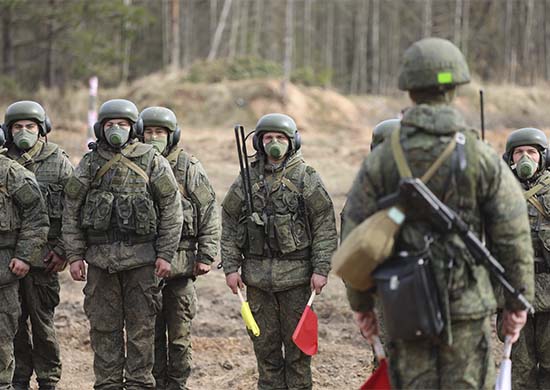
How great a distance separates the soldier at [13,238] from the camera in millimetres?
6402

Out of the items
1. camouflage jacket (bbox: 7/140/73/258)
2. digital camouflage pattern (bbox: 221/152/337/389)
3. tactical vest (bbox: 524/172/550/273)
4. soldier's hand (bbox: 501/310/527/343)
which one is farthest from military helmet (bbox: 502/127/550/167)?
camouflage jacket (bbox: 7/140/73/258)

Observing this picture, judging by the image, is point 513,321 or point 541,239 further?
point 541,239

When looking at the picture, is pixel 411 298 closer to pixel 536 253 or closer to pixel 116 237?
pixel 536 253

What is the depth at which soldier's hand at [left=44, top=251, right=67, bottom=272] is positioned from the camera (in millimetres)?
6867

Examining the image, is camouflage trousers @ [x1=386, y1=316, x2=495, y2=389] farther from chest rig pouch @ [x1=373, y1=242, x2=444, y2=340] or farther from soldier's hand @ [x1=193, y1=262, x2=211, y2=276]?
soldier's hand @ [x1=193, y1=262, x2=211, y2=276]

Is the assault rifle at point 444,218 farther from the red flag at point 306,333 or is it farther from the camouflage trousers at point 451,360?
the red flag at point 306,333

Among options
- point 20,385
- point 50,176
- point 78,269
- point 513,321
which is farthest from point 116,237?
point 513,321

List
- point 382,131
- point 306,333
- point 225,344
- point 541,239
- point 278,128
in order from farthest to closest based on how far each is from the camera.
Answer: point 225,344, point 382,131, point 278,128, point 541,239, point 306,333

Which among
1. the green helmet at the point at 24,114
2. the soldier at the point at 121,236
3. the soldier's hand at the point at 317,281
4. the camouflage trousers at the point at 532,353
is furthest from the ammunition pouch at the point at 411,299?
the green helmet at the point at 24,114

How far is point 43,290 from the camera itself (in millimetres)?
7023

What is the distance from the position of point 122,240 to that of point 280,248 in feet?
3.87

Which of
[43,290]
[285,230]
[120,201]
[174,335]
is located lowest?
[174,335]

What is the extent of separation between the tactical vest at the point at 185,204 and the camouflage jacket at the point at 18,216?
112 centimetres

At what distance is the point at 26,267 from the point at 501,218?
381 centimetres
